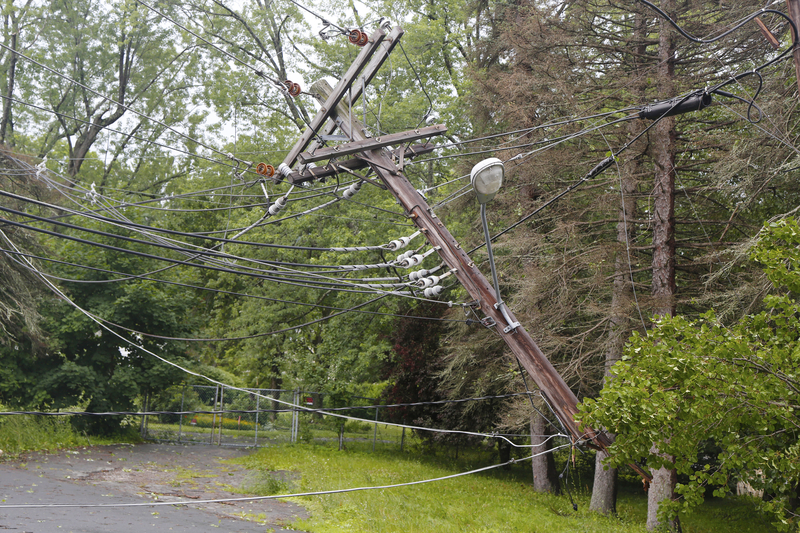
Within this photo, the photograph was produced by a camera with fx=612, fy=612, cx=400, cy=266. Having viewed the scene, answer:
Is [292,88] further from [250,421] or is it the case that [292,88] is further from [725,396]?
[250,421]

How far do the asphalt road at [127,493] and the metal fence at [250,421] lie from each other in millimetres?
3545

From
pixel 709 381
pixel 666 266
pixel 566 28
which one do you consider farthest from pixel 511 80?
pixel 709 381

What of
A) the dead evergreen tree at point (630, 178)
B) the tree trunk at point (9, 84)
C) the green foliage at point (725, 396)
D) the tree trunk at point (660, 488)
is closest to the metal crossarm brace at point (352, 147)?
the green foliage at point (725, 396)

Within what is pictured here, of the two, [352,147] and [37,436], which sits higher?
[352,147]

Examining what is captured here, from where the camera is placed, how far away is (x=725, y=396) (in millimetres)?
5508

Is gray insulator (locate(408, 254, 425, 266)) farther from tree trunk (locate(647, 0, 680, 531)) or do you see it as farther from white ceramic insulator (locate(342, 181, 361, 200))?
tree trunk (locate(647, 0, 680, 531))

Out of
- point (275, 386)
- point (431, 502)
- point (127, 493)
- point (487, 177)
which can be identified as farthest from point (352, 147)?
point (275, 386)

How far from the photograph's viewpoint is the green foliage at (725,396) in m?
5.20

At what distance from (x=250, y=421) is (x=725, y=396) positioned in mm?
20111

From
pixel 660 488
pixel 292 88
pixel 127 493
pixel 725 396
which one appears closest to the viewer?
pixel 725 396

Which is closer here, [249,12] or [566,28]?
[566,28]

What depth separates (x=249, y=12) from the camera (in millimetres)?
27625

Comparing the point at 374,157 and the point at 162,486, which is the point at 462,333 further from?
the point at 374,157

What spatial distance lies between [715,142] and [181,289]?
49.5 feet
